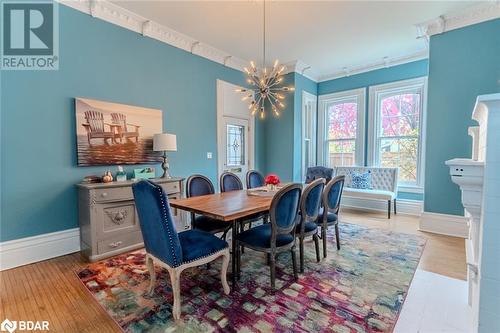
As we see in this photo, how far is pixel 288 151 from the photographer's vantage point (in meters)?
5.39

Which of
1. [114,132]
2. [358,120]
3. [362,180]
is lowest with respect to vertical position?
[362,180]

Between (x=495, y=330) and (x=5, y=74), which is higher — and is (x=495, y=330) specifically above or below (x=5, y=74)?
below

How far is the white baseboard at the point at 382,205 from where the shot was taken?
476 centimetres

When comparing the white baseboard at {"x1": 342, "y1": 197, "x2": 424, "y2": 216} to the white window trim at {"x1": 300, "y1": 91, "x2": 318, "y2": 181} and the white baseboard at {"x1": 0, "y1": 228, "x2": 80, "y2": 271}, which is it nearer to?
the white window trim at {"x1": 300, "y1": 91, "x2": 318, "y2": 181}

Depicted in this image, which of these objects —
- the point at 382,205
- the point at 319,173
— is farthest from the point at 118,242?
the point at 382,205

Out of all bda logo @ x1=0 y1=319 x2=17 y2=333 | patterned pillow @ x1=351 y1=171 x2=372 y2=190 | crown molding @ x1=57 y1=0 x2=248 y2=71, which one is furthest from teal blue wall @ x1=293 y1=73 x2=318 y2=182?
bda logo @ x1=0 y1=319 x2=17 y2=333

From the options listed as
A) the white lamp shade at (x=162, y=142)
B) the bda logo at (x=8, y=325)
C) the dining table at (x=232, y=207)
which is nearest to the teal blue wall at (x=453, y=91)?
the dining table at (x=232, y=207)

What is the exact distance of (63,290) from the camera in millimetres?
2158

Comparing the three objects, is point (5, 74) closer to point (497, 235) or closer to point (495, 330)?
point (497, 235)

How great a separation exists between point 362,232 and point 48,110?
4.52m

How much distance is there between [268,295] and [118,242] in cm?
196

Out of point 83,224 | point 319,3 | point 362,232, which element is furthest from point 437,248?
point 83,224

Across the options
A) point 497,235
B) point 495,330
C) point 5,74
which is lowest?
point 495,330

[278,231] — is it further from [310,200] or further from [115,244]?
[115,244]
